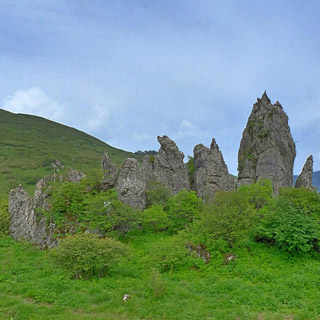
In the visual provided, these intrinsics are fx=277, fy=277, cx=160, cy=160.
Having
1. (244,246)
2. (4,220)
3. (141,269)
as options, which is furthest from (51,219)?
(244,246)

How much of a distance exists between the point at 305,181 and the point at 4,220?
48.9 metres

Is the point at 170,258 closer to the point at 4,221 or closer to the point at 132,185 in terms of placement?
the point at 132,185

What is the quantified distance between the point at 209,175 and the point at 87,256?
29683mm

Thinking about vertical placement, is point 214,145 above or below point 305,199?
above

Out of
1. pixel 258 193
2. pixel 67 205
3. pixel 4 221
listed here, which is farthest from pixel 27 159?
pixel 258 193

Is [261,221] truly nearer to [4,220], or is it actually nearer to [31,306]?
[31,306]

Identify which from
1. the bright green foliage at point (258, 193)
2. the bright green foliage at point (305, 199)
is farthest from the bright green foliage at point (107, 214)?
the bright green foliage at point (305, 199)

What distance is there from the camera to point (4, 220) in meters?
38.4

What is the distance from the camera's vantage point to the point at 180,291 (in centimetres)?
1789

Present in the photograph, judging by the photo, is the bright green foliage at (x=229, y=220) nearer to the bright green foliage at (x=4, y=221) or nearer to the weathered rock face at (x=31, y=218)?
the weathered rock face at (x=31, y=218)

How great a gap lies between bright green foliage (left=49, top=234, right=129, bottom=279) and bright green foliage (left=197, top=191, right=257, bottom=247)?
9.08 meters

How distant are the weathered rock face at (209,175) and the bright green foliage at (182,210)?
21.8 feet

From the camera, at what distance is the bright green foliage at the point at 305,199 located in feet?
92.7

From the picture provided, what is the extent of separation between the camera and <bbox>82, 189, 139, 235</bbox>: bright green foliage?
103 feet
